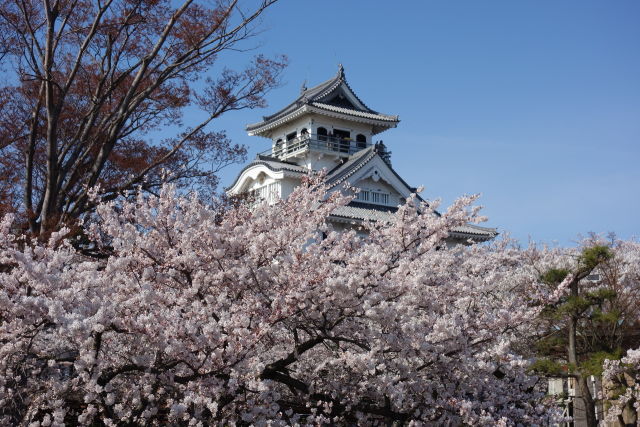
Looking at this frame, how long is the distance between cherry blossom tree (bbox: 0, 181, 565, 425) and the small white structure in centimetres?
1880

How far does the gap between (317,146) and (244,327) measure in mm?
27136

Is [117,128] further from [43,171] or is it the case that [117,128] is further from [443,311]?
[443,311]

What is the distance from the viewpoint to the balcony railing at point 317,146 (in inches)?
1272

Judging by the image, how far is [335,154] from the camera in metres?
32.8

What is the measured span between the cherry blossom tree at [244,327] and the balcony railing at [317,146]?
83.0 ft

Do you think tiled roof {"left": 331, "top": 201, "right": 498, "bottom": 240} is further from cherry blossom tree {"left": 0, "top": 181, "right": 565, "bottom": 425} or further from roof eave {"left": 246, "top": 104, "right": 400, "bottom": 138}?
cherry blossom tree {"left": 0, "top": 181, "right": 565, "bottom": 425}

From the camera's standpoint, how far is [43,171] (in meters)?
13.2

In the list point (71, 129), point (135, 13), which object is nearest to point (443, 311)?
point (135, 13)

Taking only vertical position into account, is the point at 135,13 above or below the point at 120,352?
above

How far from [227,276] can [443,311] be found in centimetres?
229

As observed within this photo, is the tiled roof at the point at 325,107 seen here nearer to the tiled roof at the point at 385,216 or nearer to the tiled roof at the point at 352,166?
the tiled roof at the point at 352,166

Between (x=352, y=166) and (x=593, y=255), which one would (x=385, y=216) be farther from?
(x=593, y=255)

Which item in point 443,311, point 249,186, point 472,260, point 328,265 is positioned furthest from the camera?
point 249,186

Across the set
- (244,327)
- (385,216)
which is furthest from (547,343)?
(385,216)
